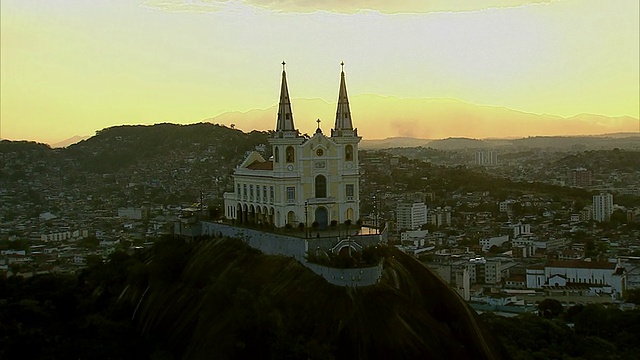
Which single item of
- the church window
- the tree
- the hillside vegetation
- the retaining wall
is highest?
the church window

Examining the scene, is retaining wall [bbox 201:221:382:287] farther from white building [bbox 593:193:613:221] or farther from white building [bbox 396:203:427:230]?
white building [bbox 593:193:613:221]

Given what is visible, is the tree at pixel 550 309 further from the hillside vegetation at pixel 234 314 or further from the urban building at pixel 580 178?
the urban building at pixel 580 178

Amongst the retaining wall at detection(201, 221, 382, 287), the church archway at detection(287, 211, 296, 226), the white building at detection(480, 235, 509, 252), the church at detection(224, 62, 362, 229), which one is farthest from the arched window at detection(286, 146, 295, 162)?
the white building at detection(480, 235, 509, 252)

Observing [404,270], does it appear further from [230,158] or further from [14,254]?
[230,158]

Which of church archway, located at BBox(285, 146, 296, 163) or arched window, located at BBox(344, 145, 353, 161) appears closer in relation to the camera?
church archway, located at BBox(285, 146, 296, 163)

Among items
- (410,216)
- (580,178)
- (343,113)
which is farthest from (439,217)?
(343,113)

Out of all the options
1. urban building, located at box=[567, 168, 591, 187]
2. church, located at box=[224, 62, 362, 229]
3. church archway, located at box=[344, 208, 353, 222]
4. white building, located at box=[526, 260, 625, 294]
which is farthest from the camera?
urban building, located at box=[567, 168, 591, 187]
